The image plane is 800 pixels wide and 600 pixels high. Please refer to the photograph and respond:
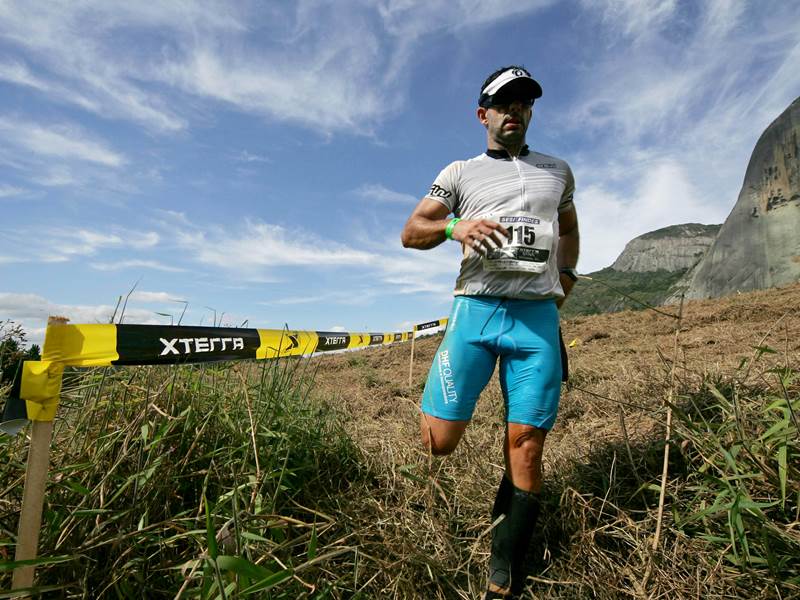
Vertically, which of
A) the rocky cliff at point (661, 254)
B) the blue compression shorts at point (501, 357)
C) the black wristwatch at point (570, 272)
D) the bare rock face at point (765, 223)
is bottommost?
the blue compression shorts at point (501, 357)

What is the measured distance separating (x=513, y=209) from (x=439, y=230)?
413 mm

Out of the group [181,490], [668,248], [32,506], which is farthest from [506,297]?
[668,248]

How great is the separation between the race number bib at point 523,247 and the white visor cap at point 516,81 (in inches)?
29.5

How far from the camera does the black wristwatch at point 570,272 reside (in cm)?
273

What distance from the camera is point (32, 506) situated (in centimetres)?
142

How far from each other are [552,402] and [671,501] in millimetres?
793

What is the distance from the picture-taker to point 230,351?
8.74 feet

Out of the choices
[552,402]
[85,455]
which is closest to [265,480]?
[85,455]

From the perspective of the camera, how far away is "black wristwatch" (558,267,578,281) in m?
2.73

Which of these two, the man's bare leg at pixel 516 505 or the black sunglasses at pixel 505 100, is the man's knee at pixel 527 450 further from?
the black sunglasses at pixel 505 100

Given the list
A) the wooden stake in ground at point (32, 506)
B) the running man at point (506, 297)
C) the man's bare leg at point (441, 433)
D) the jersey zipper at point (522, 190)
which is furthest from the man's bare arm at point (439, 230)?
the wooden stake in ground at point (32, 506)

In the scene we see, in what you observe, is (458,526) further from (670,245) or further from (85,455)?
(670,245)

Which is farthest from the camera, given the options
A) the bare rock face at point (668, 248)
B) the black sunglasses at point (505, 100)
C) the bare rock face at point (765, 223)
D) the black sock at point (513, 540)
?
the bare rock face at point (668, 248)

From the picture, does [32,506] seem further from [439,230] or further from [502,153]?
[502,153]
